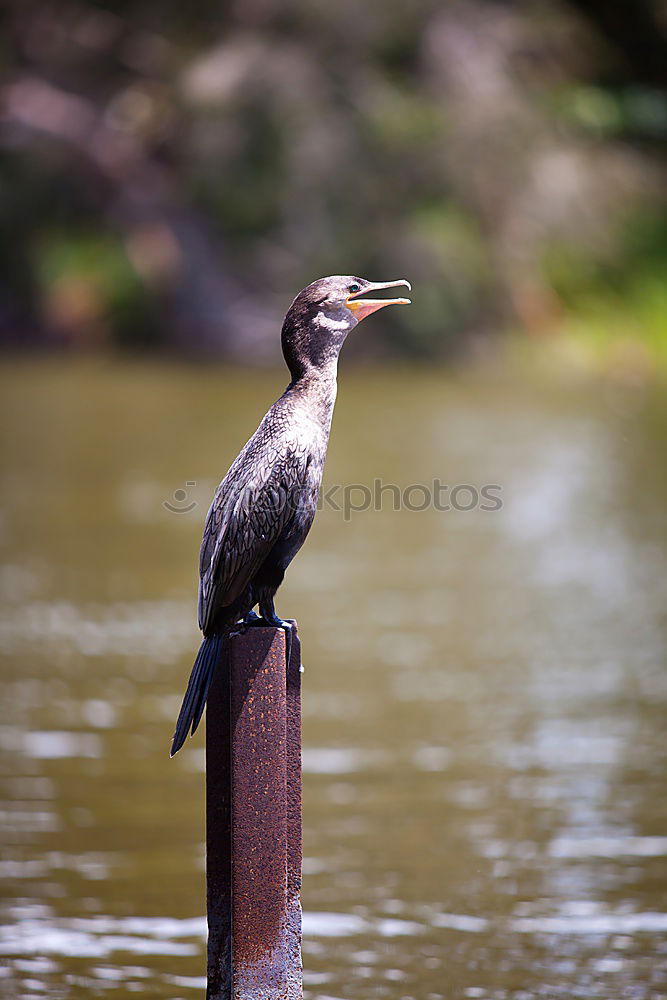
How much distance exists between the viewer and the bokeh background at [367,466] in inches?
144

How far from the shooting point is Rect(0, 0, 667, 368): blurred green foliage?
46.6ft

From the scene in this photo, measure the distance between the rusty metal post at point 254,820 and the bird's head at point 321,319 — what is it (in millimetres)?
521

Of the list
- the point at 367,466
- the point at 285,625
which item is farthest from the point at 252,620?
the point at 367,466

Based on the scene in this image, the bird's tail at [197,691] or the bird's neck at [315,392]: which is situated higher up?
the bird's neck at [315,392]

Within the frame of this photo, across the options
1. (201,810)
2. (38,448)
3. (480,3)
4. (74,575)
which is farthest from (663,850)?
(480,3)

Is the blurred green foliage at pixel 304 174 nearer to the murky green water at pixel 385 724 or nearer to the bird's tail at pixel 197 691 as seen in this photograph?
Result: the murky green water at pixel 385 724

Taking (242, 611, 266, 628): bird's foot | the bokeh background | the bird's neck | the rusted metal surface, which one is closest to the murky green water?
the bokeh background

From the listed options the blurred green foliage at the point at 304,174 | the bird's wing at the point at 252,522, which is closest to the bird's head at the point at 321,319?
the bird's wing at the point at 252,522

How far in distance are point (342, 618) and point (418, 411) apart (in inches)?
214

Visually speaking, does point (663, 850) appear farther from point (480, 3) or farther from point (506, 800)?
point (480, 3)

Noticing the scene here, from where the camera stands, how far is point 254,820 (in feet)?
8.23

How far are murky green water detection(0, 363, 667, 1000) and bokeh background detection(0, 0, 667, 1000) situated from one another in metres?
0.02

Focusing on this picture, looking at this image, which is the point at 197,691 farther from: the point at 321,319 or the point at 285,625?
the point at 321,319

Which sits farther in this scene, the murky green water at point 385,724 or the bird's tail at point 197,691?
the murky green water at point 385,724
